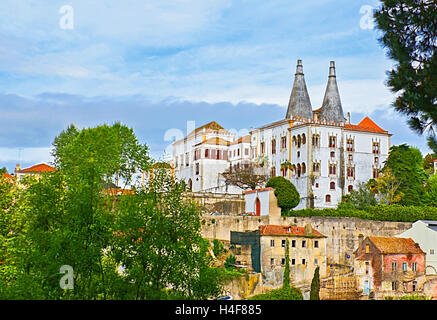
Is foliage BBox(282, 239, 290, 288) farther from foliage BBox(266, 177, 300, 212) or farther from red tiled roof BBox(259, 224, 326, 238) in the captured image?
foliage BBox(266, 177, 300, 212)

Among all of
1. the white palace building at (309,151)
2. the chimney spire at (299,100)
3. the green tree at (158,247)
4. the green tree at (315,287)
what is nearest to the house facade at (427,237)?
the green tree at (315,287)

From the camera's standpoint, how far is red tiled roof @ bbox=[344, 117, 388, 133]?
2482 inches

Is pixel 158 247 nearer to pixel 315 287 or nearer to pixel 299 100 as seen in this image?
pixel 315 287

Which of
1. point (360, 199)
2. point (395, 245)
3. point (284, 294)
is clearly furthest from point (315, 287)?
point (360, 199)

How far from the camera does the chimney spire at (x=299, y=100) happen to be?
69.6 m

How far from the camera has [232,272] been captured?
42219mm

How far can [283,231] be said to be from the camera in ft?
148

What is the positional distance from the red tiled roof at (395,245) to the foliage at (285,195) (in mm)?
8470

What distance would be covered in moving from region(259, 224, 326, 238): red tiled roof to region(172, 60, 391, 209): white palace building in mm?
12333

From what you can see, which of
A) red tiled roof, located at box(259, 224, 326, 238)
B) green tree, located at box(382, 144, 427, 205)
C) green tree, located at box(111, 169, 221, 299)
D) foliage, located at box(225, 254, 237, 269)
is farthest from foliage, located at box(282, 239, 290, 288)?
green tree, located at box(111, 169, 221, 299)

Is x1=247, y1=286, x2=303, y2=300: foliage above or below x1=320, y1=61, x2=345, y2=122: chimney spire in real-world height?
below

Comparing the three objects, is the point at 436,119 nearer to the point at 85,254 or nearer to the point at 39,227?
the point at 85,254

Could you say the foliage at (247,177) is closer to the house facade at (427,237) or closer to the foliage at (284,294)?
the house facade at (427,237)
